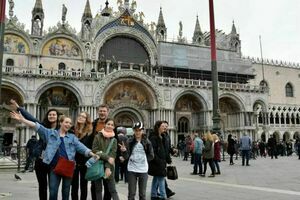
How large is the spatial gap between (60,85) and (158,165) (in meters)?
25.1

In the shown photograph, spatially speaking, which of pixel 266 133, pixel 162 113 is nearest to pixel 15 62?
pixel 162 113

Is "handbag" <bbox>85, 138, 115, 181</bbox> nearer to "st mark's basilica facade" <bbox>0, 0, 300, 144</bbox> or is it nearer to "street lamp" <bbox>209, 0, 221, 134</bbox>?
"street lamp" <bbox>209, 0, 221, 134</bbox>

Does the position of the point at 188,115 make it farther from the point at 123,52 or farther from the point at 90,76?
the point at 90,76

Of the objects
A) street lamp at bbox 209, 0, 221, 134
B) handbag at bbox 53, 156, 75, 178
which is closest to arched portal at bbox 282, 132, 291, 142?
street lamp at bbox 209, 0, 221, 134

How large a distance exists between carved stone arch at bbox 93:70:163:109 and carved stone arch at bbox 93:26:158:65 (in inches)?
156

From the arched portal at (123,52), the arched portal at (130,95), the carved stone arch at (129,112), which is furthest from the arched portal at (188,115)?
the arched portal at (123,52)

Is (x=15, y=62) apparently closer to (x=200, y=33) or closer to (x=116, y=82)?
(x=116, y=82)

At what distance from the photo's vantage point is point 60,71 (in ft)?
102

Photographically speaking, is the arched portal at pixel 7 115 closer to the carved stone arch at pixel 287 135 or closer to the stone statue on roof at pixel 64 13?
the stone statue on roof at pixel 64 13

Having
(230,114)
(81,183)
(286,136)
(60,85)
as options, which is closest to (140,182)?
(81,183)

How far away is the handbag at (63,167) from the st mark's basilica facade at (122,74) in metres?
25.1

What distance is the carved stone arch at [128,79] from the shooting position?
31.6 metres

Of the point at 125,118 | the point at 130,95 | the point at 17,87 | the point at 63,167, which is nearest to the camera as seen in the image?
the point at 63,167

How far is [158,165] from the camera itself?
296 inches
